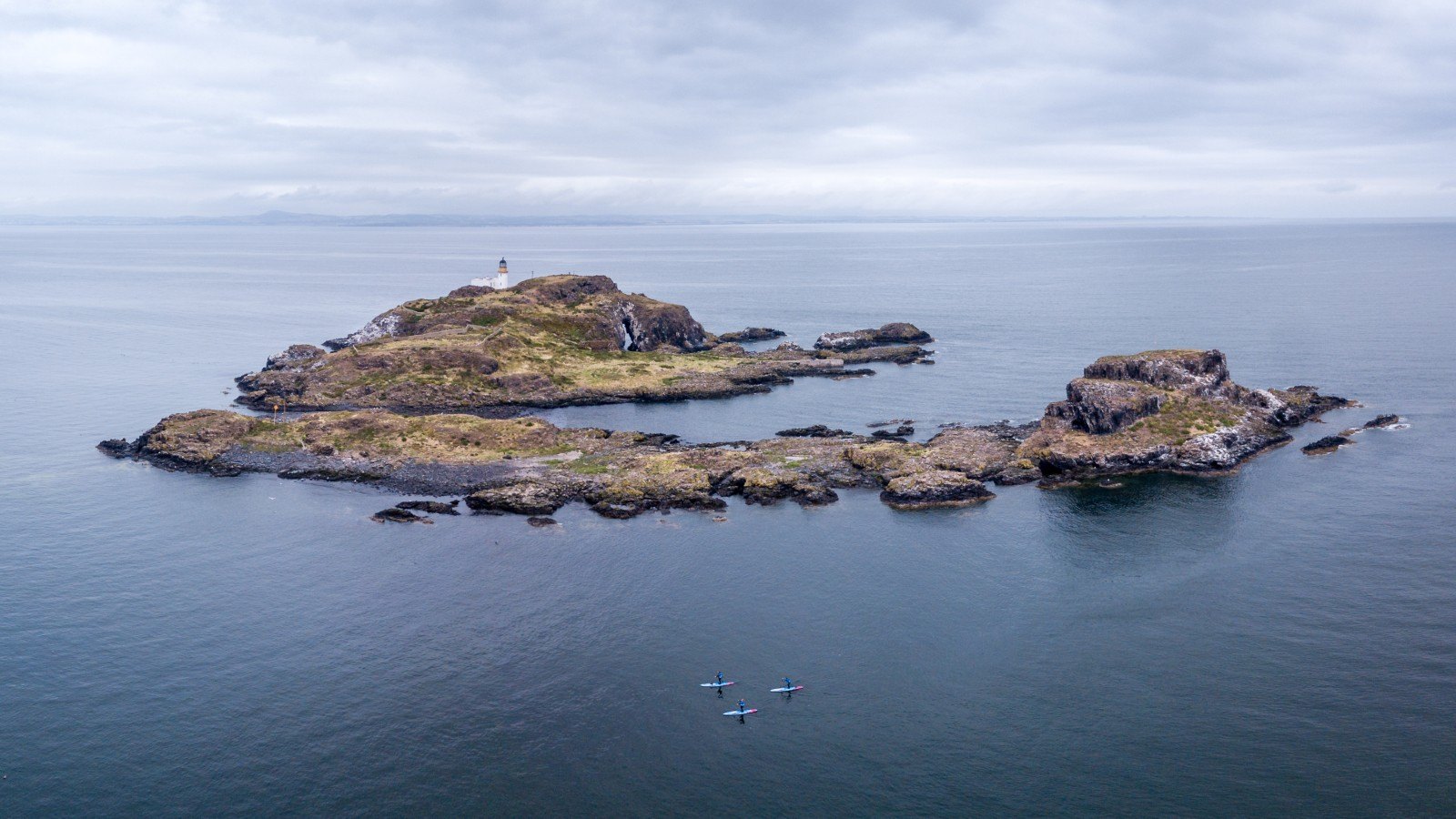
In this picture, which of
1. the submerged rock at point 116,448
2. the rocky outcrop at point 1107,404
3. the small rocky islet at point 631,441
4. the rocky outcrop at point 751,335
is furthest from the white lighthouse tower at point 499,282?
the rocky outcrop at point 1107,404

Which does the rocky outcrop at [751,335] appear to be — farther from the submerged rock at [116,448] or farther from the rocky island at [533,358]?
the submerged rock at [116,448]

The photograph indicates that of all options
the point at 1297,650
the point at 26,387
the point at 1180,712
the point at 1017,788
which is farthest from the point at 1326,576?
the point at 26,387

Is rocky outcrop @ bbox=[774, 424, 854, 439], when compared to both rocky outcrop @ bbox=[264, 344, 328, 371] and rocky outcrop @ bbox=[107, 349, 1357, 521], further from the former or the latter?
rocky outcrop @ bbox=[264, 344, 328, 371]

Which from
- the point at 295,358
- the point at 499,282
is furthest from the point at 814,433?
the point at 499,282

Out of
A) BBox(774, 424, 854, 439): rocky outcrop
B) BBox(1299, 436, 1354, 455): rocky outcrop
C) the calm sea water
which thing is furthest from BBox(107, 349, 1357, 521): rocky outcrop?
BBox(1299, 436, 1354, 455): rocky outcrop

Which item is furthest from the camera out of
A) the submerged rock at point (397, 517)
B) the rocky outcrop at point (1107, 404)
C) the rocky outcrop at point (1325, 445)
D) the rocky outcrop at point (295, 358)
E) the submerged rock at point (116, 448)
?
the rocky outcrop at point (295, 358)
